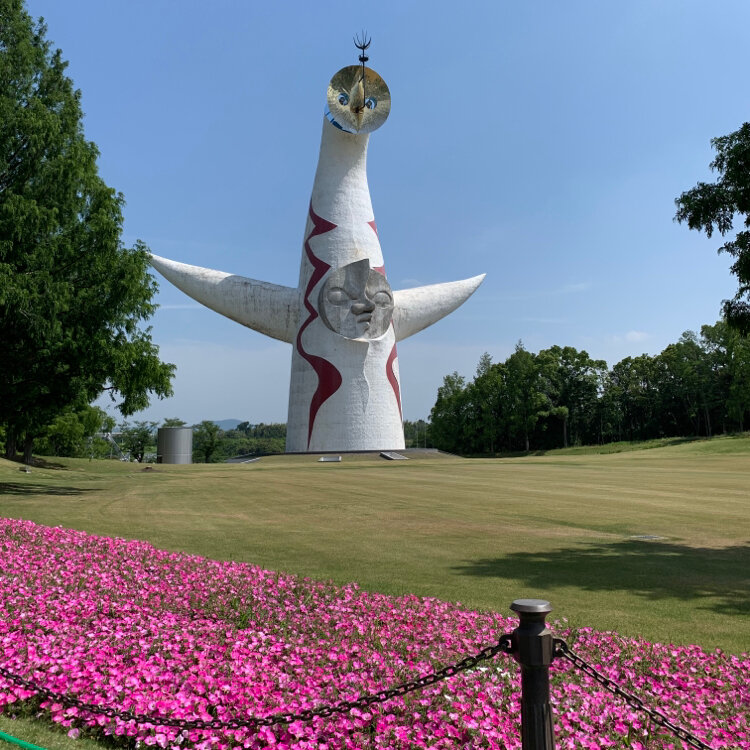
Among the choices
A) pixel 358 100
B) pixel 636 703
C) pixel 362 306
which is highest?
pixel 358 100

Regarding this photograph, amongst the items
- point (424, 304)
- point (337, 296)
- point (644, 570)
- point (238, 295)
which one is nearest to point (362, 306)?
point (337, 296)

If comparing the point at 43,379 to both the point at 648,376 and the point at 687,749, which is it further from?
the point at 648,376

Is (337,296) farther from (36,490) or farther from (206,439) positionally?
(206,439)

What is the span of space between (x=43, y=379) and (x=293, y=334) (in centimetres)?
2476

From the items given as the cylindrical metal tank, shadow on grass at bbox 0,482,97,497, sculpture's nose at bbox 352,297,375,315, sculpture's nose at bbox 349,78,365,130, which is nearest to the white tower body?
sculpture's nose at bbox 349,78,365,130

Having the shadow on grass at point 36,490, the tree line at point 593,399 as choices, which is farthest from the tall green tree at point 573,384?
the shadow on grass at point 36,490

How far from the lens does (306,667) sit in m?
4.95

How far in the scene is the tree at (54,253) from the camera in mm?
16344

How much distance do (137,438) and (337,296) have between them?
45757mm

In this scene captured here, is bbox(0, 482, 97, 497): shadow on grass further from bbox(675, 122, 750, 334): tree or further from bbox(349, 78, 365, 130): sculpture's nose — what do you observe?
bbox(349, 78, 365, 130): sculpture's nose

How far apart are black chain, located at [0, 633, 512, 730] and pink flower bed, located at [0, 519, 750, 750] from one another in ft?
0.26

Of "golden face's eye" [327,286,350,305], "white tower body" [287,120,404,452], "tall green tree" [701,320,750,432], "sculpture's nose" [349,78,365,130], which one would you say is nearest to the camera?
"sculpture's nose" [349,78,365,130]

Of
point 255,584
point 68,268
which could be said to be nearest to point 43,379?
point 68,268

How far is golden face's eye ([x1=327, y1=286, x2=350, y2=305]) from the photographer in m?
38.6
